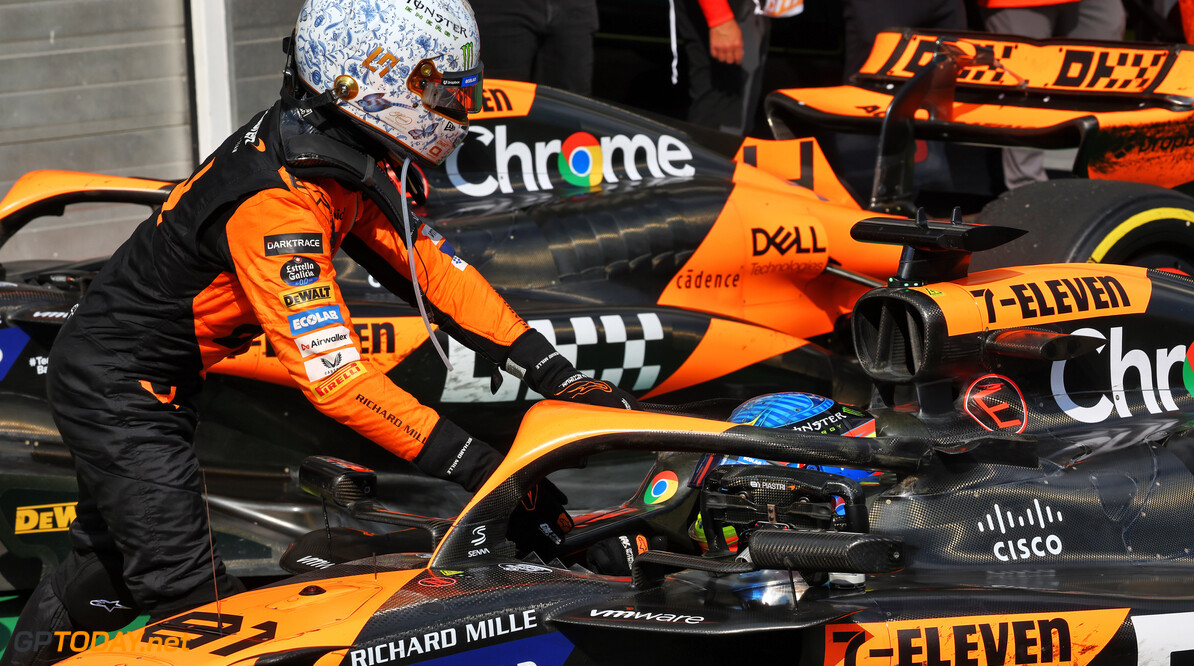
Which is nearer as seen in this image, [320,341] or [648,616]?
[648,616]

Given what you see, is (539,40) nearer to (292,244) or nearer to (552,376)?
(552,376)

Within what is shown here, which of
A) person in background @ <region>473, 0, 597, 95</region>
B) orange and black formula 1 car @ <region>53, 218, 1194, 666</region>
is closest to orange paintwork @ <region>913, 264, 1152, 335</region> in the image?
orange and black formula 1 car @ <region>53, 218, 1194, 666</region>

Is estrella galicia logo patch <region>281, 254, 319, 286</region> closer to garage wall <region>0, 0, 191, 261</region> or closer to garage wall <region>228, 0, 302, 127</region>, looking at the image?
garage wall <region>228, 0, 302, 127</region>

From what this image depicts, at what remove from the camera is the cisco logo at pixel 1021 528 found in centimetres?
260

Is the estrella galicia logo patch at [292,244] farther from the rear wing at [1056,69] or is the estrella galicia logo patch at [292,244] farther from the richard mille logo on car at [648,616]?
the rear wing at [1056,69]

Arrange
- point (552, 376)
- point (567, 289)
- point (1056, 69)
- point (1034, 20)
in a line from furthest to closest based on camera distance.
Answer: point (1034, 20) < point (1056, 69) < point (567, 289) < point (552, 376)

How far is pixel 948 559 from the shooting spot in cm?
256

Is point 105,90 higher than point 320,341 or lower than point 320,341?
higher

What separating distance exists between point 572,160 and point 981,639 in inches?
125

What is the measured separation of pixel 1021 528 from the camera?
8.65ft

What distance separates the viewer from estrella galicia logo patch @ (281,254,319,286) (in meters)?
2.48

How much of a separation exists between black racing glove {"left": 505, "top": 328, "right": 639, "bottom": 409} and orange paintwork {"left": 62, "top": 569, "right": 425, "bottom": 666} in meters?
0.54

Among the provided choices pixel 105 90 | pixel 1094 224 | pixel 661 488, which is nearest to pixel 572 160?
pixel 1094 224

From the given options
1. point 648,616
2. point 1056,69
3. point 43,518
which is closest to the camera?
point 648,616
